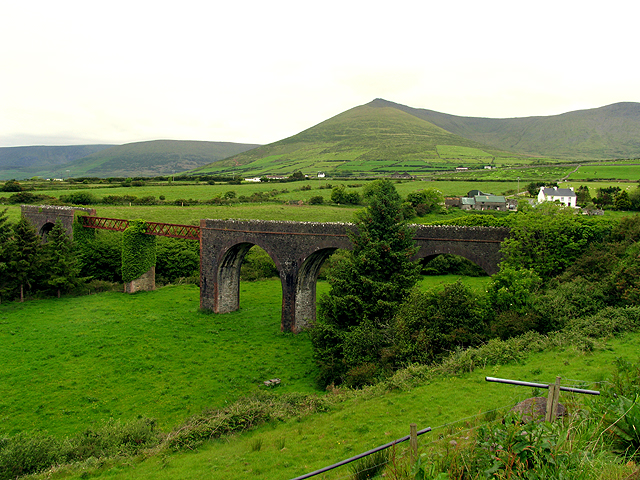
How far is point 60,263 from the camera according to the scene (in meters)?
33.5

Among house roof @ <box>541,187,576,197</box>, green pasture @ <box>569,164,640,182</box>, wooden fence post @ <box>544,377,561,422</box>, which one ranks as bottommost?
wooden fence post @ <box>544,377,561,422</box>

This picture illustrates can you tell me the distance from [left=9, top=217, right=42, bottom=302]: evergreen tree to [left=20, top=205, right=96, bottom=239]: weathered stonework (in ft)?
20.7

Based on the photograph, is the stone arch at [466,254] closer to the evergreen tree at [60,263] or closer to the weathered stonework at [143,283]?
the weathered stonework at [143,283]

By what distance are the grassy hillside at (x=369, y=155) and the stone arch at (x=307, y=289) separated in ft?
294

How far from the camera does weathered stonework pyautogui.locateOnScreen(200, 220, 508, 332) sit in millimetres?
22156

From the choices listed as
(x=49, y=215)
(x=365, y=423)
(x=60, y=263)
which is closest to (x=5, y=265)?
(x=60, y=263)

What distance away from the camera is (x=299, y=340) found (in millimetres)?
25578

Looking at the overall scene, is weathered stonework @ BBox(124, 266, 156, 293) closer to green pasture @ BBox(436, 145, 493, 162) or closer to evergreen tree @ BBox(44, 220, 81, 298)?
evergreen tree @ BBox(44, 220, 81, 298)

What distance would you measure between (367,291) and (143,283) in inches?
997

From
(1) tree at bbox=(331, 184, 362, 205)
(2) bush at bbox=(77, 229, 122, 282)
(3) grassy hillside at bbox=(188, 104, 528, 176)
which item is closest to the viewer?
(2) bush at bbox=(77, 229, 122, 282)

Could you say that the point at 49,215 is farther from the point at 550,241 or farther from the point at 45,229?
the point at 550,241

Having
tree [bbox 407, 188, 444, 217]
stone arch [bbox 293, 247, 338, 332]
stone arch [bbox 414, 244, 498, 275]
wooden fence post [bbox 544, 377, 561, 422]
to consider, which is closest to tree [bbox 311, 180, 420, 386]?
stone arch [bbox 414, 244, 498, 275]

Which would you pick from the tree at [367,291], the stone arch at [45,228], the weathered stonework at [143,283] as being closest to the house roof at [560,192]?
the tree at [367,291]

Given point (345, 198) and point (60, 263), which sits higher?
point (345, 198)
